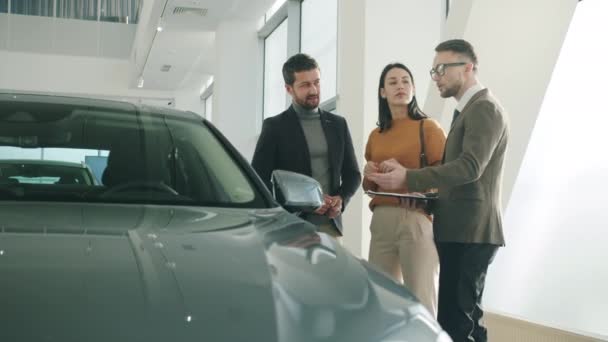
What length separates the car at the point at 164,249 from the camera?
954mm

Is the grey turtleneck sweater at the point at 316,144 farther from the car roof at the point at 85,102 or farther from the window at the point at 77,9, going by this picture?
the window at the point at 77,9

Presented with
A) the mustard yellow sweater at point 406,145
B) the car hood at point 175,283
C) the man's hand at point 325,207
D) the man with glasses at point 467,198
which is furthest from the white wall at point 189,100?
the car hood at point 175,283

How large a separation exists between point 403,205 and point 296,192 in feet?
2.92

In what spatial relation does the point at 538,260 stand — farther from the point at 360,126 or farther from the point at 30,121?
the point at 30,121

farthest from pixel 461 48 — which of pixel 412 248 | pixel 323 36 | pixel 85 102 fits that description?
pixel 323 36

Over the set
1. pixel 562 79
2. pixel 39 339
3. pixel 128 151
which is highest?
pixel 562 79

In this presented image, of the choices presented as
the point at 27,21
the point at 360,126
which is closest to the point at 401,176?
the point at 360,126

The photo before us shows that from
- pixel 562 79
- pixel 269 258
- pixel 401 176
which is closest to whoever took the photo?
pixel 269 258

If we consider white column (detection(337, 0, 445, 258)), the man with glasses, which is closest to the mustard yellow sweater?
the man with glasses

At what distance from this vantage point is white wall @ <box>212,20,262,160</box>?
983 centimetres

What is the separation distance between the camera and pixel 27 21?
11953mm

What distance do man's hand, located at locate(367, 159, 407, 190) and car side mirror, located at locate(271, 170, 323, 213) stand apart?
613 mm

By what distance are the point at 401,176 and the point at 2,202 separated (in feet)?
4.32

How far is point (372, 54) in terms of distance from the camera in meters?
4.90
